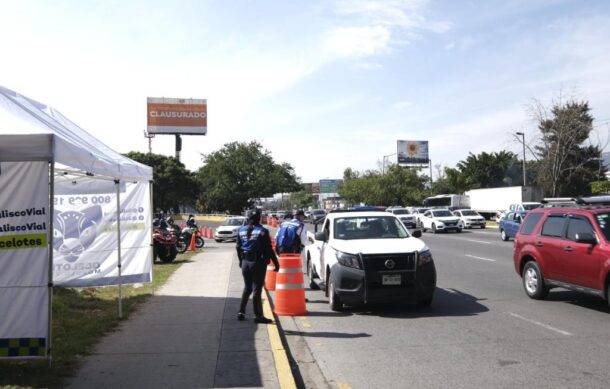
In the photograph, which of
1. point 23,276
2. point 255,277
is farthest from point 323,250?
point 23,276

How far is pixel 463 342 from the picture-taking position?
25.0 ft

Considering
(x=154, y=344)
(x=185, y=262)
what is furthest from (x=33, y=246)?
(x=185, y=262)

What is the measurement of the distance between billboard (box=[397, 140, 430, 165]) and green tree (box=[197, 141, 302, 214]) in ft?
86.5

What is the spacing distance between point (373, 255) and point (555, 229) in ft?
11.1

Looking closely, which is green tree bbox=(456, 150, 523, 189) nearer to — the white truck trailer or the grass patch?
the white truck trailer

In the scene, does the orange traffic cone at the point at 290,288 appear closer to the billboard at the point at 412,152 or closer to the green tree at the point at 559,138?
the green tree at the point at 559,138

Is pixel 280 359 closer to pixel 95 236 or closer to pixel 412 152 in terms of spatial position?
pixel 95 236

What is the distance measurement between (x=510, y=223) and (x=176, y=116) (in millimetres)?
58162

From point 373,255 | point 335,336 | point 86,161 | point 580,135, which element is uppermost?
point 580,135

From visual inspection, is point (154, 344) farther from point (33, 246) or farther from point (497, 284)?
point (497, 284)

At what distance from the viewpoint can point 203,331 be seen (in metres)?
8.24

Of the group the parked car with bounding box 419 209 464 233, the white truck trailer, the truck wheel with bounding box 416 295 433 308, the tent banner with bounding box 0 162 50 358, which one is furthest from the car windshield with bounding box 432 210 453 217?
the tent banner with bounding box 0 162 50 358

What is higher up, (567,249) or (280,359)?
(567,249)

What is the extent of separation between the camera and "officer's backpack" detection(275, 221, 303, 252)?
1230 cm
